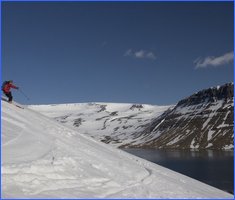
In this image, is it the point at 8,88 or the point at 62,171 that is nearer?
the point at 62,171

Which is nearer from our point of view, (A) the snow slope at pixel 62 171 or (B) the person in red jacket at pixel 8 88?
(A) the snow slope at pixel 62 171

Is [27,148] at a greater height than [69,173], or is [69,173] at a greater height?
[27,148]

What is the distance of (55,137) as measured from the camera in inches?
1098

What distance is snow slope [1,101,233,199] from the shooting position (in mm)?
18938

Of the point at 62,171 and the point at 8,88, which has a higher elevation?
the point at 8,88

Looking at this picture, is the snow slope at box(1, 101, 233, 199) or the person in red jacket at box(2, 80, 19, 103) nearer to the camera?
the snow slope at box(1, 101, 233, 199)

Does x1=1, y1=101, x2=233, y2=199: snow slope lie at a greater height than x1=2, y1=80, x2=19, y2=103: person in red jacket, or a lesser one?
lesser

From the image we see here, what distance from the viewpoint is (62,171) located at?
69.8ft

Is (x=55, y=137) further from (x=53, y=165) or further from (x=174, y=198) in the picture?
(x=174, y=198)

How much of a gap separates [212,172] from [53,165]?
107m

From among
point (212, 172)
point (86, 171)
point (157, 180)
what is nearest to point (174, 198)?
point (157, 180)

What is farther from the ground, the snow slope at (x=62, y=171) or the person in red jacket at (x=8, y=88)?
the person in red jacket at (x=8, y=88)

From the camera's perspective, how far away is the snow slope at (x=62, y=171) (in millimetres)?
18938

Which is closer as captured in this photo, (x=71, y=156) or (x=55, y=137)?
(x=71, y=156)
